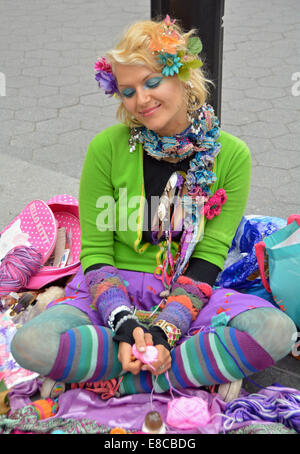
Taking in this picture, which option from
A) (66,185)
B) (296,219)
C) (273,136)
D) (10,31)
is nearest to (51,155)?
(66,185)

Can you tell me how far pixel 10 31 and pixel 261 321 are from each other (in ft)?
19.0

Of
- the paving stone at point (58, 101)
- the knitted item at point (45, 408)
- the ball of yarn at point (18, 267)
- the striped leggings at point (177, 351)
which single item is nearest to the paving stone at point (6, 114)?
the paving stone at point (58, 101)

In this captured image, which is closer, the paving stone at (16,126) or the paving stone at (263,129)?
the paving stone at (263,129)

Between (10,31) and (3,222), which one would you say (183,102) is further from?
(10,31)

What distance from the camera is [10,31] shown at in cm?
652

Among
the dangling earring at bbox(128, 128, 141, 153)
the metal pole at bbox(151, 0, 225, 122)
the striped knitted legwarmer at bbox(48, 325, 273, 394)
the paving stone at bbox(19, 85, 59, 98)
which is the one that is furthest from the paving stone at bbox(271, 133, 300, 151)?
the striped knitted legwarmer at bbox(48, 325, 273, 394)

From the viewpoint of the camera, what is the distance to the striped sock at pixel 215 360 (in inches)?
69.0

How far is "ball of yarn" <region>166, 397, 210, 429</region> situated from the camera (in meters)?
1.71

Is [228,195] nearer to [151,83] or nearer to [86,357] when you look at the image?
[151,83]

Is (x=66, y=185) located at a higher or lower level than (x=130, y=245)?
lower

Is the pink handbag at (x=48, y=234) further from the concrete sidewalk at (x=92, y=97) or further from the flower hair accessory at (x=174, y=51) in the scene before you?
the flower hair accessory at (x=174, y=51)

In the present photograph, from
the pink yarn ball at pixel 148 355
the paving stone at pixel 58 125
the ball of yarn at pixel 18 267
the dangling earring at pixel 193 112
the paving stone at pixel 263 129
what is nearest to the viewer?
the pink yarn ball at pixel 148 355

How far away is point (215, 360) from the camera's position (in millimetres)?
1771

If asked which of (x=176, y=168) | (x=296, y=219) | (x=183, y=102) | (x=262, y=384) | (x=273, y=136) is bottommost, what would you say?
(x=262, y=384)
